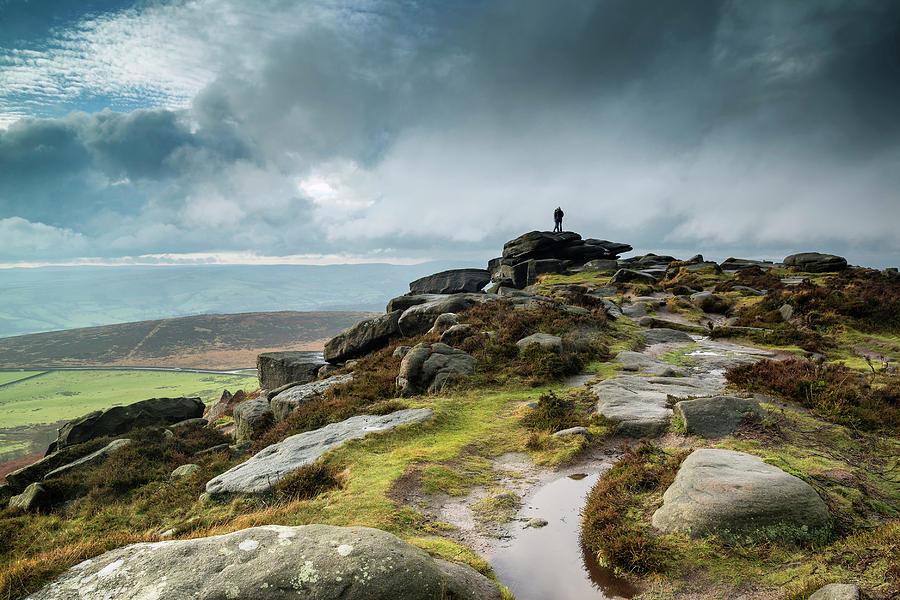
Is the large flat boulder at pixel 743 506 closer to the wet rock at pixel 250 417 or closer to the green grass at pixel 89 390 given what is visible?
the wet rock at pixel 250 417

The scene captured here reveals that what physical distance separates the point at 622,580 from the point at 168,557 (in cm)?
599

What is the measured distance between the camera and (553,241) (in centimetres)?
5778

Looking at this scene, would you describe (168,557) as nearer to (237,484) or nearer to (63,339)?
(237,484)

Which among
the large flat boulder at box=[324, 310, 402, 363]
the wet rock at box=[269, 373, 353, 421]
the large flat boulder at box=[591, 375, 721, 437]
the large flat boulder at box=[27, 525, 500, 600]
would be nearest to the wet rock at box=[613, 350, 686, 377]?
the large flat boulder at box=[591, 375, 721, 437]

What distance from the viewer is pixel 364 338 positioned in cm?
2756

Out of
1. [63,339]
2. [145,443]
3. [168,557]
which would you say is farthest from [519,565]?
[63,339]

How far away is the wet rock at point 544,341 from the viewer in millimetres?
17203

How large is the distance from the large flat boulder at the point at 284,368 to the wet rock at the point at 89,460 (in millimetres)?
11042

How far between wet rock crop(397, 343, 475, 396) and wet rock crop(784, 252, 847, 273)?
44.6m

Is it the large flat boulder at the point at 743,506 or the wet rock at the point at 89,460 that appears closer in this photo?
the large flat boulder at the point at 743,506

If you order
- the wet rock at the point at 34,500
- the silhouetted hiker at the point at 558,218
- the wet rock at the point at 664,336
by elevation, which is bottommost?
the wet rock at the point at 34,500

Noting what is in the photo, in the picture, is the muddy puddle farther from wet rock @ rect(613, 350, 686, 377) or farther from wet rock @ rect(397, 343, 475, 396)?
wet rock @ rect(613, 350, 686, 377)

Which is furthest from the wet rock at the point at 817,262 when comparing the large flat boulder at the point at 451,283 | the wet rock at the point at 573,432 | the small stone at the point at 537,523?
the small stone at the point at 537,523

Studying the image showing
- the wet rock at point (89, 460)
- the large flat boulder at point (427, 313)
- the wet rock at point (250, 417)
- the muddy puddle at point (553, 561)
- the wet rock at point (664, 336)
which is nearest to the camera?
the muddy puddle at point (553, 561)
